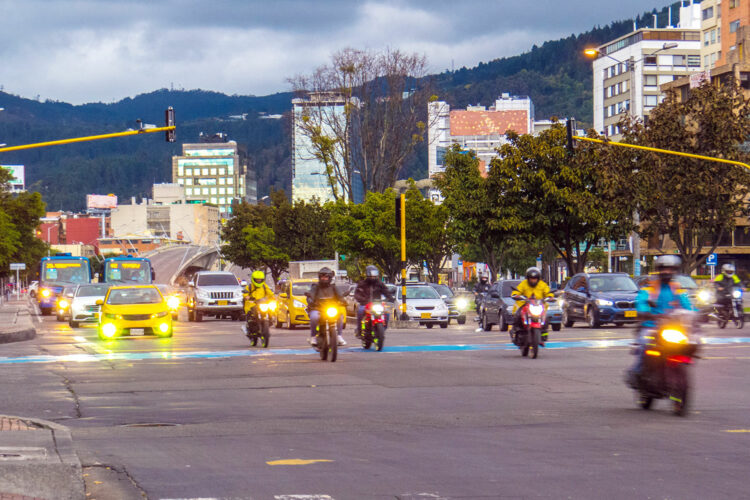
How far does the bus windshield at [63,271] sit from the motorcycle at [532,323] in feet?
153

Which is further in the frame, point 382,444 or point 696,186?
point 696,186

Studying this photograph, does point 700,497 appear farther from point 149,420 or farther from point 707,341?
point 707,341

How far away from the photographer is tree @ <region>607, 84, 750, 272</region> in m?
46.3

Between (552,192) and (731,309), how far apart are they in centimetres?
1789

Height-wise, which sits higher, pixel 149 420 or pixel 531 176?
pixel 531 176

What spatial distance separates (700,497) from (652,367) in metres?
5.00

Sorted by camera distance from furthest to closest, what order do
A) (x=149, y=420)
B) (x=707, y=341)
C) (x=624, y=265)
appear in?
(x=624, y=265), (x=707, y=341), (x=149, y=420)

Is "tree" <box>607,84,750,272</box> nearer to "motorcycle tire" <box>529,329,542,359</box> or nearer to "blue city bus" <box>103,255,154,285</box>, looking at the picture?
"motorcycle tire" <box>529,329,542,359</box>

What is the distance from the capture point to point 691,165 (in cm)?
4659

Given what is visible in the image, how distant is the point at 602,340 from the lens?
27.3 meters

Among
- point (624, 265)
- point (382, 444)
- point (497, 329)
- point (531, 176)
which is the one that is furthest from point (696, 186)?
point (624, 265)

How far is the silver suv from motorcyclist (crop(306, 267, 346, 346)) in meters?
27.1

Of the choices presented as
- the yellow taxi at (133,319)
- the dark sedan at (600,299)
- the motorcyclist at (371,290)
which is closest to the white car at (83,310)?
the yellow taxi at (133,319)

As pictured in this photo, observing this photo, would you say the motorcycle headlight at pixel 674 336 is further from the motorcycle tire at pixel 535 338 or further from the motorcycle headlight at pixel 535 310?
the motorcycle tire at pixel 535 338
